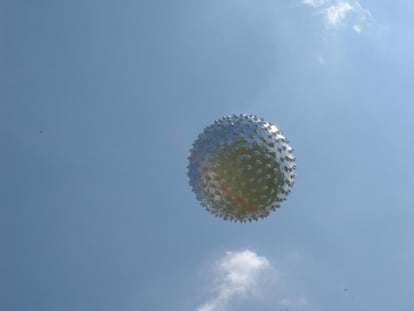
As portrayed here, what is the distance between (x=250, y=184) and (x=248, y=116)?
293cm

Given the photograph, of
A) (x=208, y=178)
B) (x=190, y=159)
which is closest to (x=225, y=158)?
(x=208, y=178)

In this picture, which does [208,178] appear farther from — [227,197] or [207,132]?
[207,132]

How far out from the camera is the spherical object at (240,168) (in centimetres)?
1456

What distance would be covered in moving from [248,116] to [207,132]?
1666 mm

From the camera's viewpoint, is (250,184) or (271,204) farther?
(271,204)

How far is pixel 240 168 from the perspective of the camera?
47.3 feet

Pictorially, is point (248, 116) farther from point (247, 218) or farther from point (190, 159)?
point (247, 218)

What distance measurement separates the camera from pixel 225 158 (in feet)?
48.1

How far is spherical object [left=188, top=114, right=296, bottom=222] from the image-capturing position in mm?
14562

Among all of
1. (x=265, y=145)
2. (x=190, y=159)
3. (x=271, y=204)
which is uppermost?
(x=190, y=159)

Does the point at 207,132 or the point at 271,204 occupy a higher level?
the point at 207,132

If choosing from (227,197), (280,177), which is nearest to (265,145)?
(280,177)

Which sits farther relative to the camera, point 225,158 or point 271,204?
point 271,204

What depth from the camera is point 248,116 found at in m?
16.2
